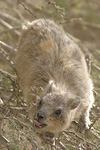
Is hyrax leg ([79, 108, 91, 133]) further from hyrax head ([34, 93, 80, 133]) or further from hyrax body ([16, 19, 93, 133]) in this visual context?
hyrax head ([34, 93, 80, 133])

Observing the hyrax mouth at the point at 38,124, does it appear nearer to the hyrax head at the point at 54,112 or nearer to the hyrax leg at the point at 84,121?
the hyrax head at the point at 54,112

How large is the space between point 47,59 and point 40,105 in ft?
3.56

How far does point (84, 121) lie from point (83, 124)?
0.17 feet

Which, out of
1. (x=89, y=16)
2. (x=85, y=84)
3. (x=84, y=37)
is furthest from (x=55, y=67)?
(x=84, y=37)

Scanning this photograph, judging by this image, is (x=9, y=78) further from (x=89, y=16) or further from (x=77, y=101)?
(x=89, y=16)

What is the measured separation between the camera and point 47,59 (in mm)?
4773

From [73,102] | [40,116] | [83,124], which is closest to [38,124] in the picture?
[40,116]

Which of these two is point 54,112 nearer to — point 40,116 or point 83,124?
point 40,116

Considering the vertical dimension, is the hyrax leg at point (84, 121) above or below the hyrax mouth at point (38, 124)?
above

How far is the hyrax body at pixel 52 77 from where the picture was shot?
157 inches

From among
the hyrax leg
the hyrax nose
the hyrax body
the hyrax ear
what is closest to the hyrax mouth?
the hyrax body

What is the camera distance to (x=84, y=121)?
4582 mm

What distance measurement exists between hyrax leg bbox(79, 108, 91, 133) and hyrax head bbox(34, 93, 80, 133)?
0.47 metres

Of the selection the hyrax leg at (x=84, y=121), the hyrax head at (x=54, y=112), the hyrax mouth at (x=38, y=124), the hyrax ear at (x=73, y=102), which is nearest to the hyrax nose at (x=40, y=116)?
the hyrax head at (x=54, y=112)
